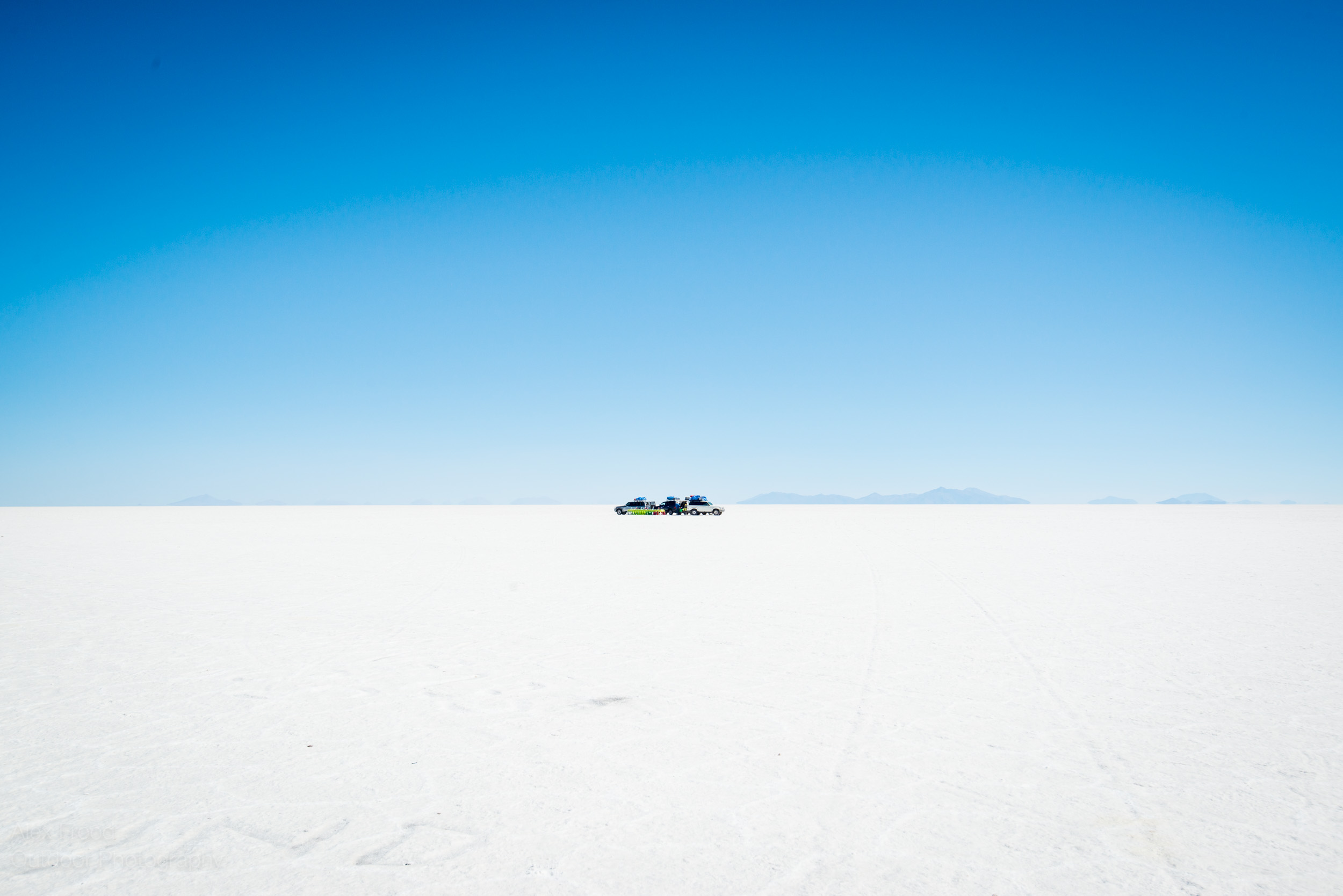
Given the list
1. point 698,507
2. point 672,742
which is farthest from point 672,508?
point 672,742

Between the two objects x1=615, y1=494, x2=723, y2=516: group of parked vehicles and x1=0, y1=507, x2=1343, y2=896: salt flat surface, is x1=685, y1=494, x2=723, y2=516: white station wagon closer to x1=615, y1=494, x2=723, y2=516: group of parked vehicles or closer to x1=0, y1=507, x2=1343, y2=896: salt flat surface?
x1=615, y1=494, x2=723, y2=516: group of parked vehicles

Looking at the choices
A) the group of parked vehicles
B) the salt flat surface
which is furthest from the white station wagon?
the salt flat surface

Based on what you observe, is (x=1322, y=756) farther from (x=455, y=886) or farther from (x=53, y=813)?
(x=53, y=813)

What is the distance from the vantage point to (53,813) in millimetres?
4527

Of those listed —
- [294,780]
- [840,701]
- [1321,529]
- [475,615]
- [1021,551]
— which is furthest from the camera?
[1321,529]

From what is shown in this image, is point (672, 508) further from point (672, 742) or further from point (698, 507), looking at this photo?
point (672, 742)

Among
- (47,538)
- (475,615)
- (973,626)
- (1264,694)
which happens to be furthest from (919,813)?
(47,538)

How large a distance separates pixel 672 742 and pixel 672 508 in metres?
49.4

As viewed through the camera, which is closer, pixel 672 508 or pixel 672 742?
pixel 672 742

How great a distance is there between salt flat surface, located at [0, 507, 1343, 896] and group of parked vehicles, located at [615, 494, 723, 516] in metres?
40.6

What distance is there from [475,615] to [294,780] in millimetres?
6447

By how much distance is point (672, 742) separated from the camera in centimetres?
580

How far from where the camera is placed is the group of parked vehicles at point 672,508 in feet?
179

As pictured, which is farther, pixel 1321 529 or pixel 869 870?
pixel 1321 529
